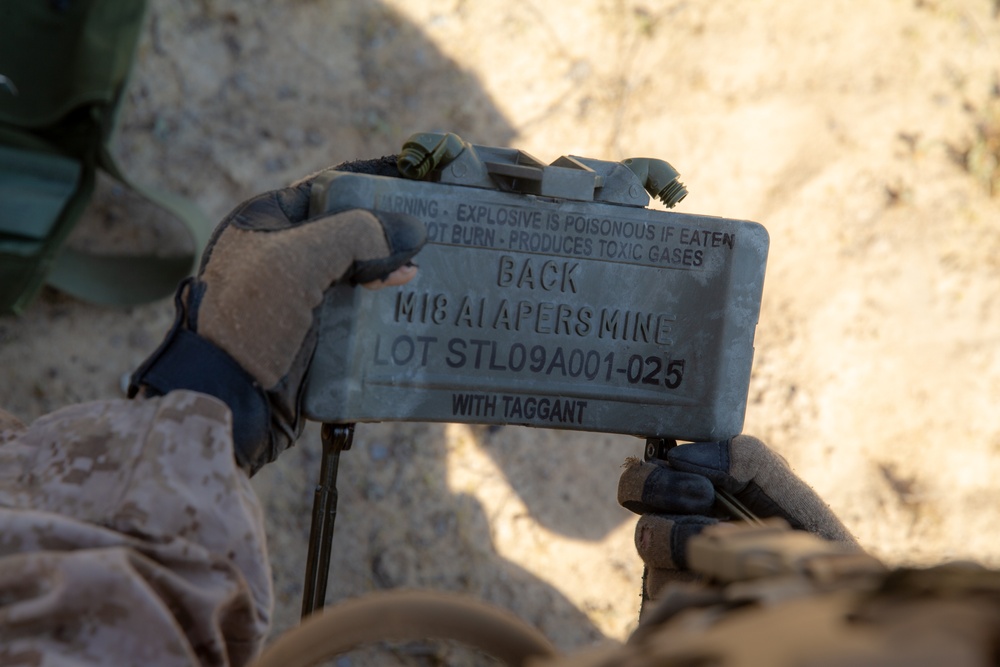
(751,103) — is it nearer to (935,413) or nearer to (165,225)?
(935,413)

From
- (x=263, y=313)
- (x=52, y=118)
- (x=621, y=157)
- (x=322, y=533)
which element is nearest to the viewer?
(x=263, y=313)

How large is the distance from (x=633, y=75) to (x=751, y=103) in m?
0.29

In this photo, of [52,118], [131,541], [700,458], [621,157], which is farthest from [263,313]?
[621,157]

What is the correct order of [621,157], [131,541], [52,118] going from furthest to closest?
[621,157] → [52,118] → [131,541]

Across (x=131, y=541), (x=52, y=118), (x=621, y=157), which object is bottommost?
(x=131, y=541)

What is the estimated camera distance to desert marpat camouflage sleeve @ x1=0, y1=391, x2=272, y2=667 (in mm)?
750

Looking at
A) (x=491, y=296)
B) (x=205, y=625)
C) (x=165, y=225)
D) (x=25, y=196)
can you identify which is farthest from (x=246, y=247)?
(x=165, y=225)

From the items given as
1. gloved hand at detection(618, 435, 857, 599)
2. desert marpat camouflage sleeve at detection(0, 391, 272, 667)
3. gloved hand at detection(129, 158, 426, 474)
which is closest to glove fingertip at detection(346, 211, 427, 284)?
gloved hand at detection(129, 158, 426, 474)

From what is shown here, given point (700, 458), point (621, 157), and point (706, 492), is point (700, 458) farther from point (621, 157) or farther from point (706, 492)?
point (621, 157)

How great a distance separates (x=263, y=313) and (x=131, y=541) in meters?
0.27

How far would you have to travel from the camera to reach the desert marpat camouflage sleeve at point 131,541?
750mm

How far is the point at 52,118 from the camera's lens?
191 cm

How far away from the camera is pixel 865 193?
2.29 m

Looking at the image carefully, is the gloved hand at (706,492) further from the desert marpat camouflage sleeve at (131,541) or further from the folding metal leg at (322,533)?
the desert marpat camouflage sleeve at (131,541)
